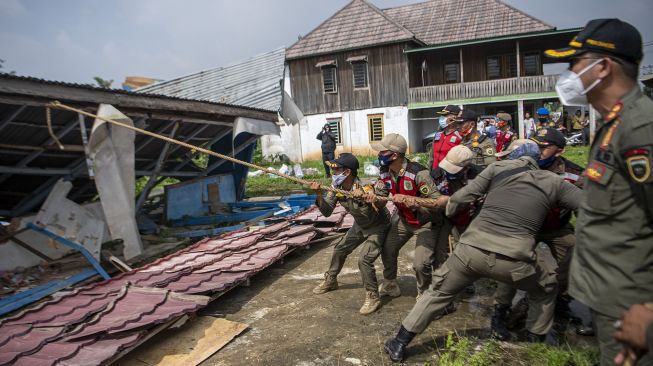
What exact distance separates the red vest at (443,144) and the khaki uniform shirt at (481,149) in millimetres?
187

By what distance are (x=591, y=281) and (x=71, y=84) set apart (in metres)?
5.80

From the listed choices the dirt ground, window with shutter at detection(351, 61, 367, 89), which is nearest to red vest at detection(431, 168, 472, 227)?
the dirt ground

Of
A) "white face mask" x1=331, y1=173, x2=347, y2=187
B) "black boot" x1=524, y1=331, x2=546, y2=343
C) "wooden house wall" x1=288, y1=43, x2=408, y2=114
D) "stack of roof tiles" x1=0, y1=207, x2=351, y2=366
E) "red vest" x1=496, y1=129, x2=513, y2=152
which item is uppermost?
"wooden house wall" x1=288, y1=43, x2=408, y2=114

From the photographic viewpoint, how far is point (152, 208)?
403 inches

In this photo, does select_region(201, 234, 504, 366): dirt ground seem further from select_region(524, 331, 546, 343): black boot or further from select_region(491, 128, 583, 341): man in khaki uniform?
select_region(524, 331, 546, 343): black boot

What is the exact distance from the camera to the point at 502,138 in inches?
287

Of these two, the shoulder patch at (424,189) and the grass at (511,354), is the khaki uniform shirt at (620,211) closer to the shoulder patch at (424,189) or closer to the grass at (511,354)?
the grass at (511,354)

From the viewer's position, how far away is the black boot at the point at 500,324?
3.70m

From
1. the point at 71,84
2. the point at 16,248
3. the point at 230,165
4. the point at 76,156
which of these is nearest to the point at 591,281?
the point at 71,84

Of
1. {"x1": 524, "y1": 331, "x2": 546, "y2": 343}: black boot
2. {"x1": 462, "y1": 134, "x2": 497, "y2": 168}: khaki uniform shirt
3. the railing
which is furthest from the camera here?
the railing

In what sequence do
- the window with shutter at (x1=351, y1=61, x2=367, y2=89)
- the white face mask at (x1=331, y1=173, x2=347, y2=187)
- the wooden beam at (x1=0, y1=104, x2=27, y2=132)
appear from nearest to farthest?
the white face mask at (x1=331, y1=173, x2=347, y2=187), the wooden beam at (x1=0, y1=104, x2=27, y2=132), the window with shutter at (x1=351, y1=61, x2=367, y2=89)

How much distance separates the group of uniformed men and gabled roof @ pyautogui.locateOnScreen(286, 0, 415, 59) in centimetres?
1686

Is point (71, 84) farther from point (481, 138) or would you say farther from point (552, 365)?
point (552, 365)

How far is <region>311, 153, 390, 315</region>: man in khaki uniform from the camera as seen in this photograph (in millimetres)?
4512
